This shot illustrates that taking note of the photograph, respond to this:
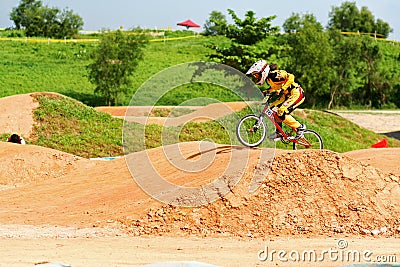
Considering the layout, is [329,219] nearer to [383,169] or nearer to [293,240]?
[293,240]

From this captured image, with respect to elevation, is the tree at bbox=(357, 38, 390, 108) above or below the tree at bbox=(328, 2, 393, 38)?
below

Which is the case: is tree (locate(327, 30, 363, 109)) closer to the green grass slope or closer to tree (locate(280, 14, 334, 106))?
tree (locate(280, 14, 334, 106))

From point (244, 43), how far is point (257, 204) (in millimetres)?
25495

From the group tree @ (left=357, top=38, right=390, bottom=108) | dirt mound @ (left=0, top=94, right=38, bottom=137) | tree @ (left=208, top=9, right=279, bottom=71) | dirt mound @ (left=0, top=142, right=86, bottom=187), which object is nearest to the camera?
dirt mound @ (left=0, top=142, right=86, bottom=187)

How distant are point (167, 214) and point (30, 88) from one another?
31292 mm

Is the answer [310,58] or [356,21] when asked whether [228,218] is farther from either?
[356,21]

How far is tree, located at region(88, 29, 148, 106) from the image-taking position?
113 feet

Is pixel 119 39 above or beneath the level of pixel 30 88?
above

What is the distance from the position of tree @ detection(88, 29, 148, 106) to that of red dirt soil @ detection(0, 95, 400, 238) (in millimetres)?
23257

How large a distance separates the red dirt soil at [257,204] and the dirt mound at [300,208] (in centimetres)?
1

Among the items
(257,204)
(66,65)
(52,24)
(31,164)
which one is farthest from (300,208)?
(52,24)

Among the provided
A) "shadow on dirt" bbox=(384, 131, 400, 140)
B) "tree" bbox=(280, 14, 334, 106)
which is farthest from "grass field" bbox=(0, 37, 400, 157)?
"tree" bbox=(280, 14, 334, 106)

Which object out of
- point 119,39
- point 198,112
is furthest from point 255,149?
point 119,39

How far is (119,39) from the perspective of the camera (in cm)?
3503
